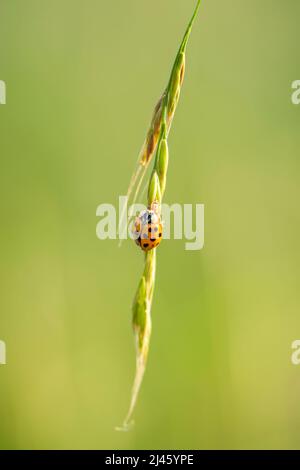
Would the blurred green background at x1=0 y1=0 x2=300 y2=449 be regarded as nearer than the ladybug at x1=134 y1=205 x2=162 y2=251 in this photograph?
No

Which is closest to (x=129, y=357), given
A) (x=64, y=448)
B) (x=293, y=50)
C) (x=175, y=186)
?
(x=64, y=448)

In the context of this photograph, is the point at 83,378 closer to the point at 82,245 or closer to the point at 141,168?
the point at 82,245

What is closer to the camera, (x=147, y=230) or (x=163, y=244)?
(x=147, y=230)

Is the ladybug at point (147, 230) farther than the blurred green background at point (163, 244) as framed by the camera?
No
